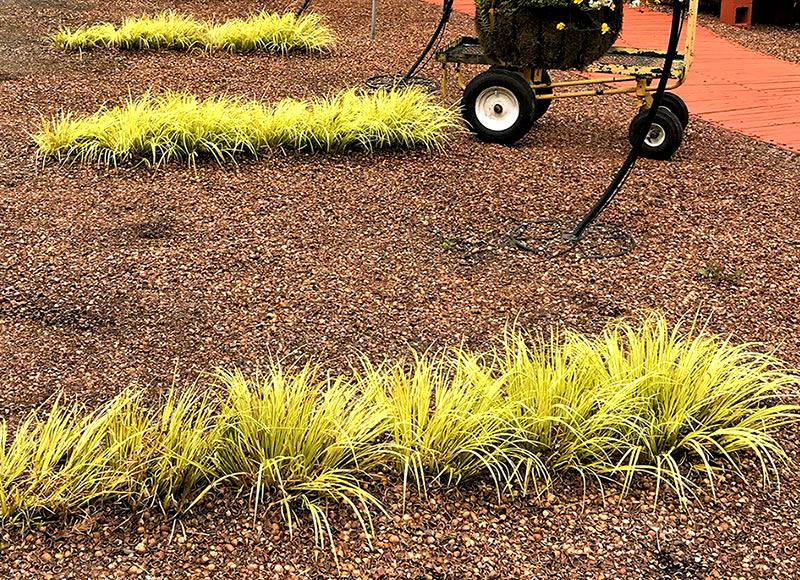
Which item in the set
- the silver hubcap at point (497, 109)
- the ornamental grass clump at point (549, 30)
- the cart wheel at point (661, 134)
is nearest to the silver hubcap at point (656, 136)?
the cart wheel at point (661, 134)

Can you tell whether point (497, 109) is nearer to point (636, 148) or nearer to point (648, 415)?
point (636, 148)

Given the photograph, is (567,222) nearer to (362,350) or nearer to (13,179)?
(362,350)

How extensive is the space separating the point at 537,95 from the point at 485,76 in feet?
1.31

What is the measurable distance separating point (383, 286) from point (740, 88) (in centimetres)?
430

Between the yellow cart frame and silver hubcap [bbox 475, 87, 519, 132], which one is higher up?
the yellow cart frame

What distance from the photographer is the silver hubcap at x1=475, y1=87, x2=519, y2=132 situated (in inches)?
195

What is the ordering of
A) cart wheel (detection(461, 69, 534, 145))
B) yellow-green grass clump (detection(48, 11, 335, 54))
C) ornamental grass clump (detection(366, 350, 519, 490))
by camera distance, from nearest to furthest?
1. ornamental grass clump (detection(366, 350, 519, 490))
2. cart wheel (detection(461, 69, 534, 145))
3. yellow-green grass clump (detection(48, 11, 335, 54))

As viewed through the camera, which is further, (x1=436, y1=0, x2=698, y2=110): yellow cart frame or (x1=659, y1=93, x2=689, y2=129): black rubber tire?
(x1=659, y1=93, x2=689, y2=129): black rubber tire

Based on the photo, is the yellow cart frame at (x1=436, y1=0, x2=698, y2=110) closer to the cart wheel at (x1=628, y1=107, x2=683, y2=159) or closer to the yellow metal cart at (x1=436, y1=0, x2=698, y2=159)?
the yellow metal cart at (x1=436, y1=0, x2=698, y2=159)

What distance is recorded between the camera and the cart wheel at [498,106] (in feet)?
16.1

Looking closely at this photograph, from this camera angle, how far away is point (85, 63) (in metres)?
6.59

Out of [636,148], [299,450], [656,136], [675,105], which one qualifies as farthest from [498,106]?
[299,450]

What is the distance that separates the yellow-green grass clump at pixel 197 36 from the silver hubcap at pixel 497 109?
8.17ft

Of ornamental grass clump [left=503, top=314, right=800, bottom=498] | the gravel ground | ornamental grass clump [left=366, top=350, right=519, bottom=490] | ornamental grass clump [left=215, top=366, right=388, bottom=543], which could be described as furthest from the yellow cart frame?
ornamental grass clump [left=215, top=366, right=388, bottom=543]
